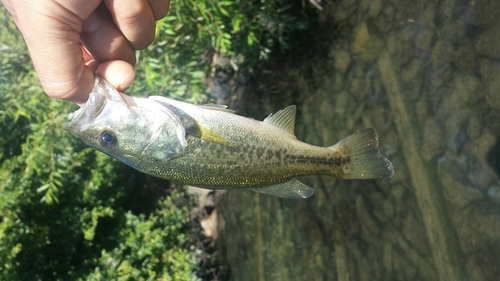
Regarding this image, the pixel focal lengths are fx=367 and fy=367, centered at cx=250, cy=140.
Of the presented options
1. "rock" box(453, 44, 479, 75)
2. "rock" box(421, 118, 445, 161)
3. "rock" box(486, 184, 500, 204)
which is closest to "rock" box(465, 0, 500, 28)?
"rock" box(453, 44, 479, 75)

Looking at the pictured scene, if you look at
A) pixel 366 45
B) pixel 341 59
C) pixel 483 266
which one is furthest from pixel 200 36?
pixel 483 266

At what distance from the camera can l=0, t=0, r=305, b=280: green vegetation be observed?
329 cm

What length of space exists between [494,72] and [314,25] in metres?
1.85

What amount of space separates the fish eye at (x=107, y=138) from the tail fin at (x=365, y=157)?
101cm

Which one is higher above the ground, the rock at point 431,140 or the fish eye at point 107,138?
the fish eye at point 107,138

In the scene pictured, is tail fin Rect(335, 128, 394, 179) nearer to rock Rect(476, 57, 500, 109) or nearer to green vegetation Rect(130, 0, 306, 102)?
rock Rect(476, 57, 500, 109)

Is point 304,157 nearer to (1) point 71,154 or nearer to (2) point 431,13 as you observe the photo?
(2) point 431,13

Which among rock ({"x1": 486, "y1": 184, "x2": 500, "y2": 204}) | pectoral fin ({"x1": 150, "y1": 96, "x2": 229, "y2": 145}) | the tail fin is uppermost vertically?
pectoral fin ({"x1": 150, "y1": 96, "x2": 229, "y2": 145})

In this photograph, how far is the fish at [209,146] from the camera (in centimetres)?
155

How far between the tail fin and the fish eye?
101cm

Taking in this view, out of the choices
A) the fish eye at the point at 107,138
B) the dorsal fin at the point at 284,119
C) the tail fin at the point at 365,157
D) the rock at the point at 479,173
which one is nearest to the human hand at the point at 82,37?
the fish eye at the point at 107,138

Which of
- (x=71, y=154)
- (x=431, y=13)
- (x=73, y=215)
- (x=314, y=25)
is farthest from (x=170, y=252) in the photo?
(x=431, y=13)

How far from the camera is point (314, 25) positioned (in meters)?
3.74

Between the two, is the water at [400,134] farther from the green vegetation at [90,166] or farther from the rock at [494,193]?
the green vegetation at [90,166]
